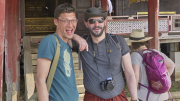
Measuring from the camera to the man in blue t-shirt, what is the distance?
0.34 meters

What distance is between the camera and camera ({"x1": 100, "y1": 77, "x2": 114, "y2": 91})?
226cm

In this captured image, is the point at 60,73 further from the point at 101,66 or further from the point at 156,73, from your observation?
the point at 156,73

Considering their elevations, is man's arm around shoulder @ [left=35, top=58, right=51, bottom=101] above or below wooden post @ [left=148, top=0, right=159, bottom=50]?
below

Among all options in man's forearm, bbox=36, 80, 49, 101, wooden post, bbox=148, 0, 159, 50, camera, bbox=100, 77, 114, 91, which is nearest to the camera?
man's forearm, bbox=36, 80, 49, 101

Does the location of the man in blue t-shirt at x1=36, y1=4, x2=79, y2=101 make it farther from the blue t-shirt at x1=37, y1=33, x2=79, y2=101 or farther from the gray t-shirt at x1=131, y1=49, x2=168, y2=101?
the gray t-shirt at x1=131, y1=49, x2=168, y2=101

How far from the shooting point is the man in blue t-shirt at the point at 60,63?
6.30 ft

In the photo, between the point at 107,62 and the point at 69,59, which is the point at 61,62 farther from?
the point at 107,62

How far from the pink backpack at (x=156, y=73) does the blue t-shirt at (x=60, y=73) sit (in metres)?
1.24

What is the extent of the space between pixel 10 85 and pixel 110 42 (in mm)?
5023

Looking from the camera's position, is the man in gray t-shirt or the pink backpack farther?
the pink backpack

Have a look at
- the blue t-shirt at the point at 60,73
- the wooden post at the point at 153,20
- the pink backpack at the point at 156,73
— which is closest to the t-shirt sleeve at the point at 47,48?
the blue t-shirt at the point at 60,73

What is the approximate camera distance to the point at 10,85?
21.3 feet

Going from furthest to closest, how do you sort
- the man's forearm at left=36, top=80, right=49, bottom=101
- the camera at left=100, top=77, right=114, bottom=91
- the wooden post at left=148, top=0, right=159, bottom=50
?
the wooden post at left=148, top=0, right=159, bottom=50 → the camera at left=100, top=77, right=114, bottom=91 → the man's forearm at left=36, top=80, right=49, bottom=101

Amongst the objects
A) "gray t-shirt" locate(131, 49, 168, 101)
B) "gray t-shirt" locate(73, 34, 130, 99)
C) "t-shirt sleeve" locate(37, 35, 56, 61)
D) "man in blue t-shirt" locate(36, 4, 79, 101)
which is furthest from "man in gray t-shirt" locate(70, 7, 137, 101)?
"gray t-shirt" locate(131, 49, 168, 101)
